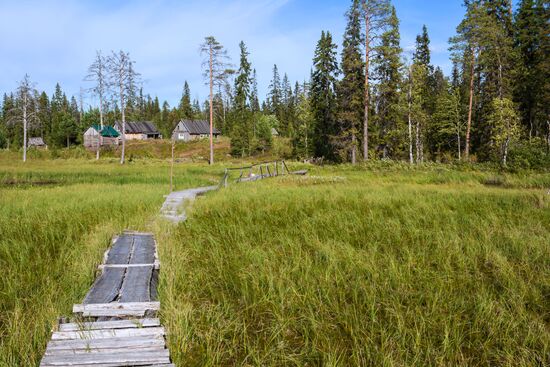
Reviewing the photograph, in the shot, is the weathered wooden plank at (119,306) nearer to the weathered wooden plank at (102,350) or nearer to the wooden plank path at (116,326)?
the wooden plank path at (116,326)

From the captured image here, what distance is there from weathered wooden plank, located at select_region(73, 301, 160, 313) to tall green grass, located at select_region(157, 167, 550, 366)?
0.57 ft

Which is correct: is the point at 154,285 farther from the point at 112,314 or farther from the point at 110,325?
the point at 110,325

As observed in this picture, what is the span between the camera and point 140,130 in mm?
72500

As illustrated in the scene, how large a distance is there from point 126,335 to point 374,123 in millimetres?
36958

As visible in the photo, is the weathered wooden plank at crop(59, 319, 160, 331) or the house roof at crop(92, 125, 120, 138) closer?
the weathered wooden plank at crop(59, 319, 160, 331)

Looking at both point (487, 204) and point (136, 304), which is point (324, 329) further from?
point (487, 204)

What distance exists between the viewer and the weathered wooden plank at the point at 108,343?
10.8 feet

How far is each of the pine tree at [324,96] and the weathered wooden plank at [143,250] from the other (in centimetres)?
3540

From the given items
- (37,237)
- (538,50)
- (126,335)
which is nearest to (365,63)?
(538,50)

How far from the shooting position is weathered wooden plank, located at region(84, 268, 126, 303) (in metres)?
4.38

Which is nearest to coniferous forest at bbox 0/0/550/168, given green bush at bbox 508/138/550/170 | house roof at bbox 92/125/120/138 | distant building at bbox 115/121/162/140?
green bush at bbox 508/138/550/170

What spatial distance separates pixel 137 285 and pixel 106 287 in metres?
0.38

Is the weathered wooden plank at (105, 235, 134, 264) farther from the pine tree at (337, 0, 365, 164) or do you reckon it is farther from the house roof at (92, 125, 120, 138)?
the house roof at (92, 125, 120, 138)

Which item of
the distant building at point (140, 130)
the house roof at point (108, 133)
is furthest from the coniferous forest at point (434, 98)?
the distant building at point (140, 130)
